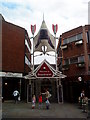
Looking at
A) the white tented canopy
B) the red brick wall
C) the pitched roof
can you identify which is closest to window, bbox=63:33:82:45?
the white tented canopy

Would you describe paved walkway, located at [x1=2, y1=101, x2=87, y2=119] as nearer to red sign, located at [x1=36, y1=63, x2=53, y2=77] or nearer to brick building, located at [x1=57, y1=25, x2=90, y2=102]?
red sign, located at [x1=36, y1=63, x2=53, y2=77]

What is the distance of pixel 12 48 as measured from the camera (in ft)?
68.3

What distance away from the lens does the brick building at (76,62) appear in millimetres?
19719

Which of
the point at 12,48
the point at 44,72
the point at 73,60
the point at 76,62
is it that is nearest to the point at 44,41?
the point at 44,72

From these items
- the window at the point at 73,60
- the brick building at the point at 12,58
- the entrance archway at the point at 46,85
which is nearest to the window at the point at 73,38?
the window at the point at 73,60

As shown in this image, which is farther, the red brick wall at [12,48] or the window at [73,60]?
the window at [73,60]

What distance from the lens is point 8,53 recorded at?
20.2 metres

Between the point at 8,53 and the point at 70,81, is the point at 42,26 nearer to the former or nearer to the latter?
the point at 8,53

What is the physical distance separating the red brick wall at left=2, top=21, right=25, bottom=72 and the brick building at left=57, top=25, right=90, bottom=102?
24.2 feet

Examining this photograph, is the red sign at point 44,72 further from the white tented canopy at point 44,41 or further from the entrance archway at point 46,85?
the entrance archway at point 46,85

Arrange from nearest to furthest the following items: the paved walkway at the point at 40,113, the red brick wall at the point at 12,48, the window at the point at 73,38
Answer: the paved walkway at the point at 40,113 → the red brick wall at the point at 12,48 → the window at the point at 73,38

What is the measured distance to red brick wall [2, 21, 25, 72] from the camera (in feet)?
65.3

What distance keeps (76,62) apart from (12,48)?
10.3m

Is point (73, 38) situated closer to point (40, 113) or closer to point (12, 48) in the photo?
point (12, 48)
